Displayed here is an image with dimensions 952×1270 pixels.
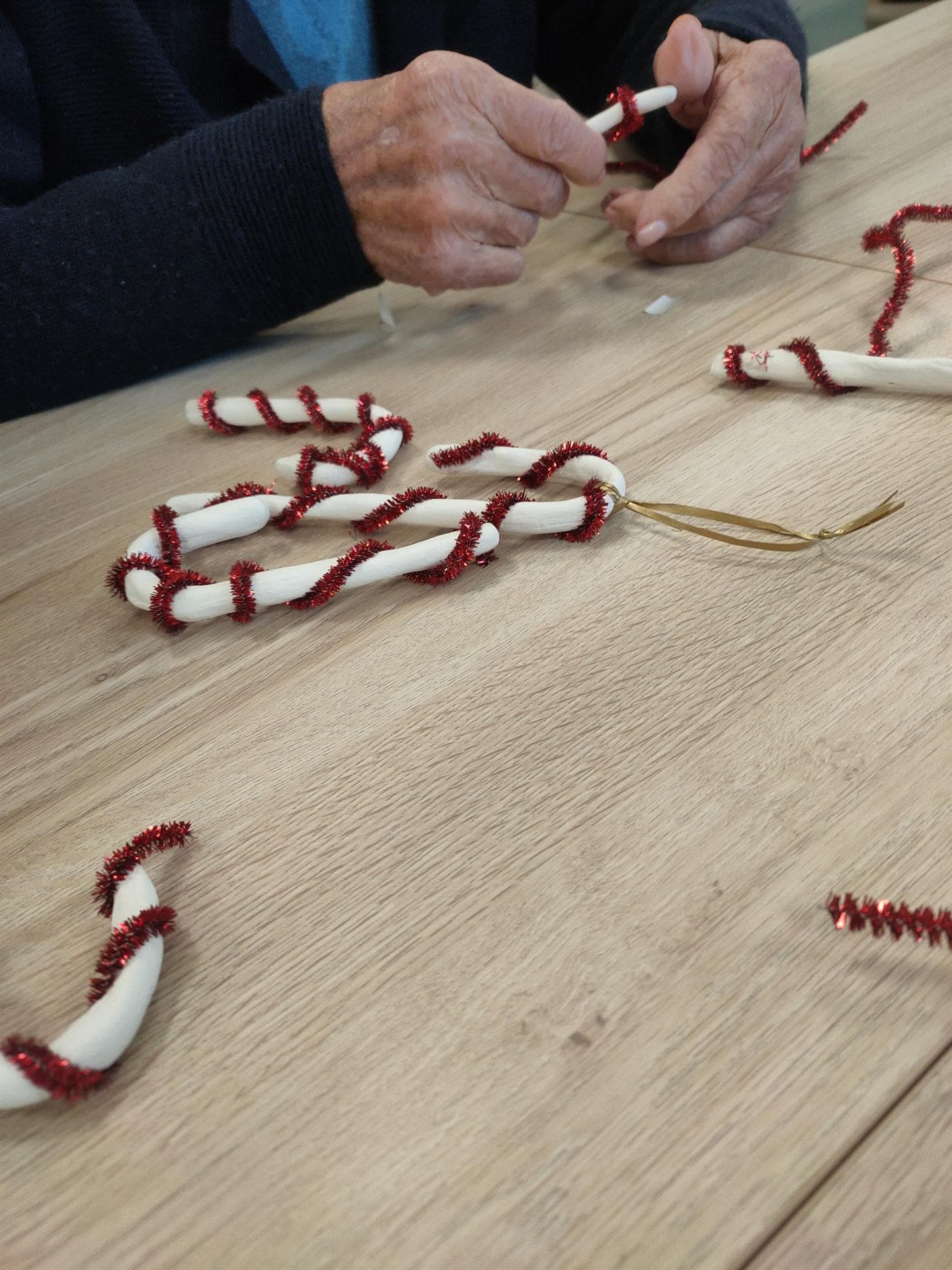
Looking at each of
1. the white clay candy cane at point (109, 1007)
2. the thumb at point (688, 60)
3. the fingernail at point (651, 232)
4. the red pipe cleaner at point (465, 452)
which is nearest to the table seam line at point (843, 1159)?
the white clay candy cane at point (109, 1007)

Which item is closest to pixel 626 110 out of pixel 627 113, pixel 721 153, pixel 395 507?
pixel 627 113

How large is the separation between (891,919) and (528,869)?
6.2 inches

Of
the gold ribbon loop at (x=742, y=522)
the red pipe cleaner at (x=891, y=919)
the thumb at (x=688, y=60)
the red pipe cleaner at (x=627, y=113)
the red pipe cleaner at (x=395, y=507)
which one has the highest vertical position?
the thumb at (x=688, y=60)

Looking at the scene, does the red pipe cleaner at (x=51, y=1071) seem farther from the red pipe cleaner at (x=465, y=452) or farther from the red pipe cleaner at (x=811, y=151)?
the red pipe cleaner at (x=811, y=151)

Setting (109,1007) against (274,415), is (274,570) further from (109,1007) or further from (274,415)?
(109,1007)

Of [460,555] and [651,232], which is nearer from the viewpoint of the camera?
[460,555]

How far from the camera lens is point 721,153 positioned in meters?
0.97

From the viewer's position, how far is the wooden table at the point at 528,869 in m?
0.38

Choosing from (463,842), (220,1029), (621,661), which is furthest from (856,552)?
(220,1029)

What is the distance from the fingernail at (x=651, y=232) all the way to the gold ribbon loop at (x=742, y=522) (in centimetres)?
38

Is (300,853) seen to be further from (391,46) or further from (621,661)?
(391,46)

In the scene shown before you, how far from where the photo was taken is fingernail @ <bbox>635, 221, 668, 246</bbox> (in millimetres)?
957

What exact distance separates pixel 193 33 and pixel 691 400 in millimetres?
721

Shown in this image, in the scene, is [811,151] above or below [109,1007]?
above
